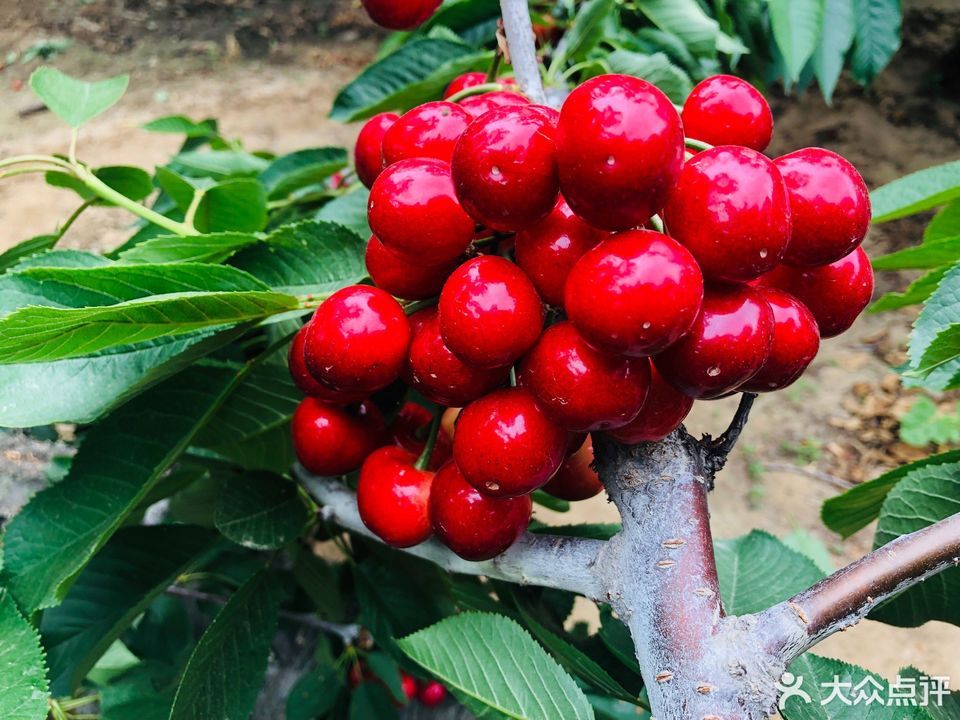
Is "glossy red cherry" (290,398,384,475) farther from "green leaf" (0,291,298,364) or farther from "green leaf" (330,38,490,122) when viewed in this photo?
"green leaf" (330,38,490,122)

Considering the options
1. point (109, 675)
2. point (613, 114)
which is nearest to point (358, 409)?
point (613, 114)

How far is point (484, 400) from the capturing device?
1.85ft

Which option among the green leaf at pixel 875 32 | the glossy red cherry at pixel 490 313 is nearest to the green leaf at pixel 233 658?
the glossy red cherry at pixel 490 313

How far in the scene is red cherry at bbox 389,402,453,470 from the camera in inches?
28.2

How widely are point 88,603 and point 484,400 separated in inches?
26.8

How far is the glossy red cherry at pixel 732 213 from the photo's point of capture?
0.47m

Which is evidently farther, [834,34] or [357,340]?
[834,34]

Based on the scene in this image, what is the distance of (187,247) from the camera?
30.5 inches

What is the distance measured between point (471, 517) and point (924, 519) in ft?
1.41

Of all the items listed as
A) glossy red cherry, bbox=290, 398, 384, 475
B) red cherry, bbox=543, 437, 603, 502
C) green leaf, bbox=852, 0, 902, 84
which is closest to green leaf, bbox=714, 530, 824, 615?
red cherry, bbox=543, 437, 603, 502

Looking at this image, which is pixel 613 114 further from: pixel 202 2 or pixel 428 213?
pixel 202 2

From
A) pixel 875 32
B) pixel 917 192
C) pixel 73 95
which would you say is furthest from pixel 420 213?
pixel 875 32

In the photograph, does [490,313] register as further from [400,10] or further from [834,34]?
[834,34]

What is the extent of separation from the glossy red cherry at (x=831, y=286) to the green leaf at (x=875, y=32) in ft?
5.00
